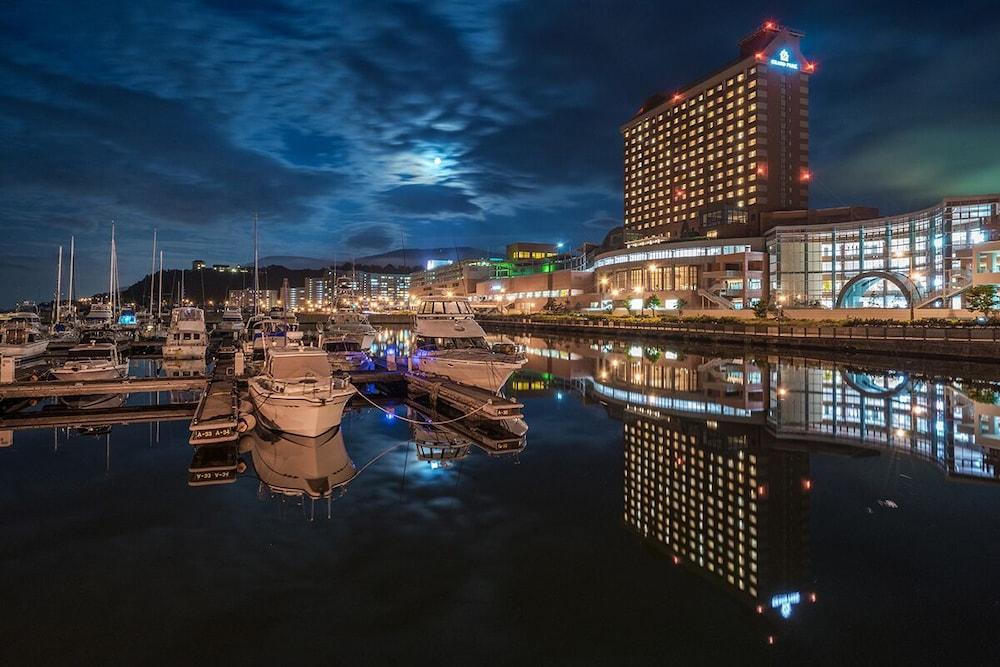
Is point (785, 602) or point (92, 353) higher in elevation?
point (92, 353)

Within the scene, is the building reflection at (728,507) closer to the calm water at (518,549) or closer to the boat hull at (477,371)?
the calm water at (518,549)

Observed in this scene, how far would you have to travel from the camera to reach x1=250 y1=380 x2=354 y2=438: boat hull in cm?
2014

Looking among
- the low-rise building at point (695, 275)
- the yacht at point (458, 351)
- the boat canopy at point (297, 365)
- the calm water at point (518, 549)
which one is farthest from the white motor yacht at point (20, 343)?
the low-rise building at point (695, 275)

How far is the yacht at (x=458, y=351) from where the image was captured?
29.7 metres

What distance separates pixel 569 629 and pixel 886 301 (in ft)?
346

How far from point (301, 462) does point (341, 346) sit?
3038 centimetres

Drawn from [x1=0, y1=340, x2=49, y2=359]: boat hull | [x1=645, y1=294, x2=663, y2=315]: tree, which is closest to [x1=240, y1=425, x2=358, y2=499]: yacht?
[x1=0, y1=340, x2=49, y2=359]: boat hull

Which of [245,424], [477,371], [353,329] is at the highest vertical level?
[353,329]

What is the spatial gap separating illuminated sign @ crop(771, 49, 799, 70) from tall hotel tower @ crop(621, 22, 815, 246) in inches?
10.1

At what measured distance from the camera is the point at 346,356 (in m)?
41.7

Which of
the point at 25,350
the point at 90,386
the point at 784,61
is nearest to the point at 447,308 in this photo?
the point at 90,386

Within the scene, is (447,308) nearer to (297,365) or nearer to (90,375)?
(297,365)

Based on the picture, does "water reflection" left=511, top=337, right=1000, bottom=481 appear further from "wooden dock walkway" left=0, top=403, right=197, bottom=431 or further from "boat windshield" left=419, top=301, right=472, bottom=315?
"wooden dock walkway" left=0, top=403, right=197, bottom=431

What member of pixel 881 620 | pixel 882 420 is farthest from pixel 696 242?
pixel 881 620
